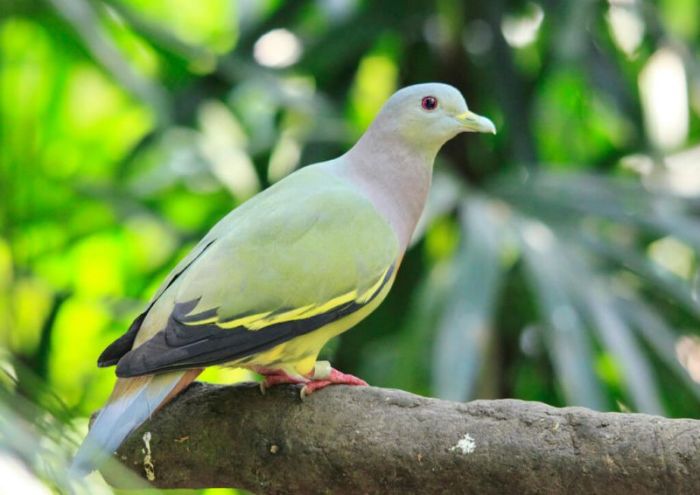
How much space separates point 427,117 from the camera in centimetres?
267

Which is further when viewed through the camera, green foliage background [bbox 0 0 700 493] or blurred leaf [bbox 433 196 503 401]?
green foliage background [bbox 0 0 700 493]

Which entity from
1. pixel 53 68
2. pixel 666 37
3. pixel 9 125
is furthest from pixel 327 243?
pixel 53 68

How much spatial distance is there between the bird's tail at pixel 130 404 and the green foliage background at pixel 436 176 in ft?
4.09

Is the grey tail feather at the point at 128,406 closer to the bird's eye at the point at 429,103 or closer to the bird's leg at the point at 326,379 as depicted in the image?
the bird's leg at the point at 326,379

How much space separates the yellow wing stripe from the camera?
2.13 m

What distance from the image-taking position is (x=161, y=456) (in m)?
2.23

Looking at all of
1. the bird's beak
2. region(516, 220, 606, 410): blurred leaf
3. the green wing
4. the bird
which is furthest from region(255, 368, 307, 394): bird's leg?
region(516, 220, 606, 410): blurred leaf

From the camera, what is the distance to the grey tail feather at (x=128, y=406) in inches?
75.4

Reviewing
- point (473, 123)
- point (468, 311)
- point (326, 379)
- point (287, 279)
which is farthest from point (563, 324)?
point (287, 279)

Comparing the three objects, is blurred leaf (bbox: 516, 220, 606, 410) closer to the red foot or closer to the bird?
the bird

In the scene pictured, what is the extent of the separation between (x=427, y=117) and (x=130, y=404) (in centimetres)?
109

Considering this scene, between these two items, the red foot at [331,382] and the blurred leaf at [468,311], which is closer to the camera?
the red foot at [331,382]

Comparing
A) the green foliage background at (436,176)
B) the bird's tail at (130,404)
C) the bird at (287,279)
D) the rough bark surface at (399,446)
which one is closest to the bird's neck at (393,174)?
the bird at (287,279)

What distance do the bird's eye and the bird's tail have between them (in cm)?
93
